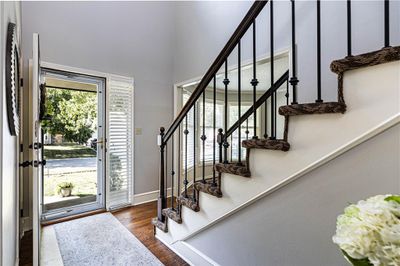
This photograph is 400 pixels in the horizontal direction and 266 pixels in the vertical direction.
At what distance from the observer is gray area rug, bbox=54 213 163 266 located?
196 cm

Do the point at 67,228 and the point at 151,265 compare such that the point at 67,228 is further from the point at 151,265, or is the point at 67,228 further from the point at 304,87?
the point at 304,87

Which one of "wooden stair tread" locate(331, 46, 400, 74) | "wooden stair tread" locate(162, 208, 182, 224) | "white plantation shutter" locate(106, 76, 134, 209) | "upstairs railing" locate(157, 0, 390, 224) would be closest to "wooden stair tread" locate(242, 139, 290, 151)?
"upstairs railing" locate(157, 0, 390, 224)

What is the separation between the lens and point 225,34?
2.87m

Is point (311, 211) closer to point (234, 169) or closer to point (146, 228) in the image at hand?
point (234, 169)

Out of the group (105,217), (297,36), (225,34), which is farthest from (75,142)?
(297,36)

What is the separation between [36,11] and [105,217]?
9.20 ft

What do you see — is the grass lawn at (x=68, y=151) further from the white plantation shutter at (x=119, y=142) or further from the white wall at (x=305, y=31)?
the white wall at (x=305, y=31)

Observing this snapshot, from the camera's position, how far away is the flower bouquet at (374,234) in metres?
0.46

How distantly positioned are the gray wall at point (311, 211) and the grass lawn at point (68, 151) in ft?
9.17

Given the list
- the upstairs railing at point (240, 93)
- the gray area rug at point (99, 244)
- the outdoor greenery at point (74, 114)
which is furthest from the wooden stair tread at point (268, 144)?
the outdoor greenery at point (74, 114)

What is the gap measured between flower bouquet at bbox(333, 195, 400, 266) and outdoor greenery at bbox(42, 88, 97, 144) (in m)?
3.52

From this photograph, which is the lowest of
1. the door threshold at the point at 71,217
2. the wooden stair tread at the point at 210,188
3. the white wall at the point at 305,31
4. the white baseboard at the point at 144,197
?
the door threshold at the point at 71,217

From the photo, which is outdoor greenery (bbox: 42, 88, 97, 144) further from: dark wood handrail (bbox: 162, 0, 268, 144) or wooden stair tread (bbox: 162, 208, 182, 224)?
dark wood handrail (bbox: 162, 0, 268, 144)

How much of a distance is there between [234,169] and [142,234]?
169cm
